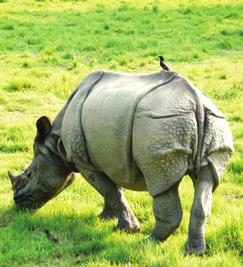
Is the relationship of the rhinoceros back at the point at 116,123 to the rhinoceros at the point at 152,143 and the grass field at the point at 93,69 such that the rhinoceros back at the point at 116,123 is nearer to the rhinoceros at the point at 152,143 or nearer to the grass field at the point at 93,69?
the rhinoceros at the point at 152,143

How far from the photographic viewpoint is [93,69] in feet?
44.3

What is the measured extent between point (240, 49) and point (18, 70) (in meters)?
6.78

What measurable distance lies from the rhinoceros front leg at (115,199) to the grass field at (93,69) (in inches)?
5.4

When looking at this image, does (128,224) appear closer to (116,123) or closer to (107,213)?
(107,213)

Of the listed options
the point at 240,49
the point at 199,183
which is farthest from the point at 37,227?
the point at 240,49

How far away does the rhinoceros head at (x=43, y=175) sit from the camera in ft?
19.3

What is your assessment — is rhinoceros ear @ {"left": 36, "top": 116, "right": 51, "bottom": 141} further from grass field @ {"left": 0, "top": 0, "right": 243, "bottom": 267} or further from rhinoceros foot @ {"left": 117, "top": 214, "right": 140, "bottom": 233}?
rhinoceros foot @ {"left": 117, "top": 214, "right": 140, "bottom": 233}

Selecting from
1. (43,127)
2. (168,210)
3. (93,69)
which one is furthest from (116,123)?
(93,69)

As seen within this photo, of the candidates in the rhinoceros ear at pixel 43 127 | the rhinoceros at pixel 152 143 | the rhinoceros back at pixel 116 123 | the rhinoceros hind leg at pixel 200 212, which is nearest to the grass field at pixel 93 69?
the rhinoceros hind leg at pixel 200 212

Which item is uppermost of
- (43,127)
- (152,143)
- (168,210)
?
(152,143)

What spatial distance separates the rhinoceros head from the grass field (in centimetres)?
15

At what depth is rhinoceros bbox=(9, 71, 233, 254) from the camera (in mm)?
4523

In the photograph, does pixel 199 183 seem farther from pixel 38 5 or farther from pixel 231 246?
pixel 38 5

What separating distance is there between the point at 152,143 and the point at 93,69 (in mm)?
9149
